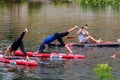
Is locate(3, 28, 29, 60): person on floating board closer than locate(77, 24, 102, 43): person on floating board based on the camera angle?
Yes

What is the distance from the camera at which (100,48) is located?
2719 cm

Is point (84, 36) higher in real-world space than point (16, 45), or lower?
lower

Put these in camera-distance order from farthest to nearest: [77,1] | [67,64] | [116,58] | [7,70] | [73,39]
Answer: [77,1] → [73,39] → [116,58] → [67,64] → [7,70]

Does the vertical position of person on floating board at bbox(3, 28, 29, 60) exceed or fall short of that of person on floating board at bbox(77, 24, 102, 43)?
it exceeds it

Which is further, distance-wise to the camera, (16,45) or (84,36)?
(84,36)

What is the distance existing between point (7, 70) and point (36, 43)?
1017 cm

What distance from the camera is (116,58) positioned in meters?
23.1

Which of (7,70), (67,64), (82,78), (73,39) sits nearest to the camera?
(82,78)

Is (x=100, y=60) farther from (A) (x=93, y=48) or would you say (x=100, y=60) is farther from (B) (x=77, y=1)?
(B) (x=77, y=1)

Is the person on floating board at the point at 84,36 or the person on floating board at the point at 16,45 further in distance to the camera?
the person on floating board at the point at 84,36

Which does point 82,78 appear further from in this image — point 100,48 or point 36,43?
point 36,43

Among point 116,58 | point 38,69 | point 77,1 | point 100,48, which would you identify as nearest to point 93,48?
point 100,48

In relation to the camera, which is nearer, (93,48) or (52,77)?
(52,77)

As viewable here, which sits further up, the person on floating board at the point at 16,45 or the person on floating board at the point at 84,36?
the person on floating board at the point at 16,45
